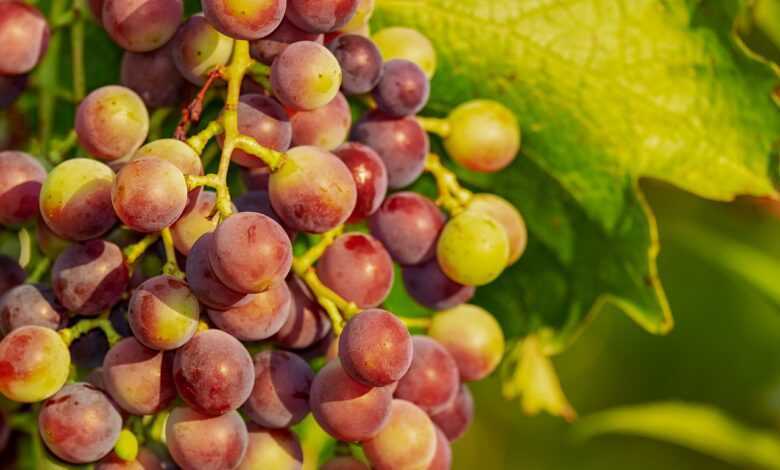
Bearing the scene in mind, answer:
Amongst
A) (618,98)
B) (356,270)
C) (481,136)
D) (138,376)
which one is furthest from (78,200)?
(618,98)

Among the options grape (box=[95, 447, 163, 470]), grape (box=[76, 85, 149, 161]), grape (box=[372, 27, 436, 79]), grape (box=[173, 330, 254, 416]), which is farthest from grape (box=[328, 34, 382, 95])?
grape (box=[95, 447, 163, 470])

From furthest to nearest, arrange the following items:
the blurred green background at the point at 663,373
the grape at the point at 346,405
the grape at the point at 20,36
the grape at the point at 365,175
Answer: the blurred green background at the point at 663,373, the grape at the point at 20,36, the grape at the point at 365,175, the grape at the point at 346,405

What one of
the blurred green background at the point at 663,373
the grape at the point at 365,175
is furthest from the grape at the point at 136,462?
the blurred green background at the point at 663,373

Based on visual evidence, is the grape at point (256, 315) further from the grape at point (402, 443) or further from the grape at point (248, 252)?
the grape at point (402, 443)

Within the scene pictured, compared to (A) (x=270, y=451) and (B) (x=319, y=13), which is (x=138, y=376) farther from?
(B) (x=319, y=13)

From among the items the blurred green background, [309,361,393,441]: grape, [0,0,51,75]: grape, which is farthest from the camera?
the blurred green background

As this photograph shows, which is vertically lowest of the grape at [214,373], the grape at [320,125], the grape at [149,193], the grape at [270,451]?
the grape at [270,451]

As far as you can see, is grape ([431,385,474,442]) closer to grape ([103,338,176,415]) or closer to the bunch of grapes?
the bunch of grapes
